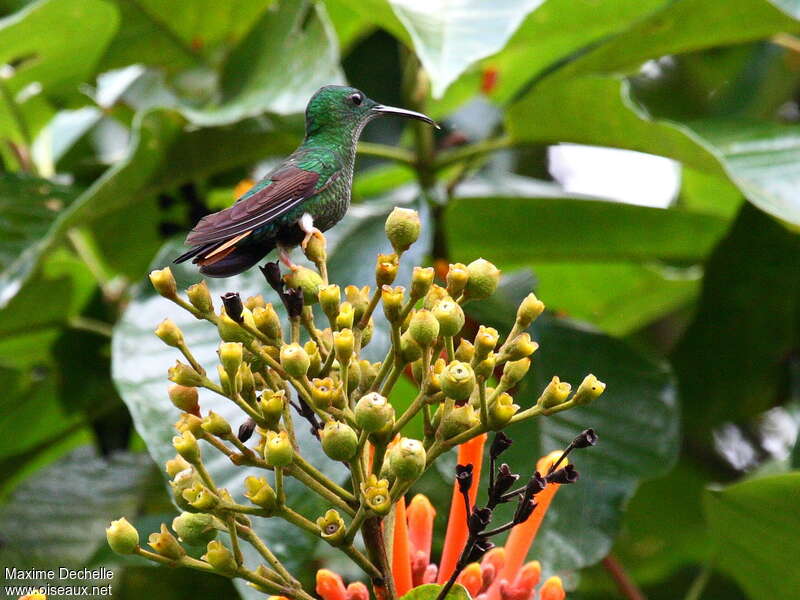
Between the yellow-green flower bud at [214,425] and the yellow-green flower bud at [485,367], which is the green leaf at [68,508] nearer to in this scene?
the yellow-green flower bud at [214,425]

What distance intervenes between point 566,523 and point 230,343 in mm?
858

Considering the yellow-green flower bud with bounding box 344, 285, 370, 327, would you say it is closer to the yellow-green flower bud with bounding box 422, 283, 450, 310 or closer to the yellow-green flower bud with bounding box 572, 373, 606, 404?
the yellow-green flower bud with bounding box 422, 283, 450, 310

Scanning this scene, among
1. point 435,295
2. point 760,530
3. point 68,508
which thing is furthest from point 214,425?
point 68,508

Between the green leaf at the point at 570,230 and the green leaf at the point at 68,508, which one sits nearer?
the green leaf at the point at 68,508

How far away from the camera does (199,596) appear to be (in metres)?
2.15

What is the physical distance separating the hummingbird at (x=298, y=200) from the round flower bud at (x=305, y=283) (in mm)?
27

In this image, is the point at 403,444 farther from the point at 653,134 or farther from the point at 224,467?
the point at 653,134

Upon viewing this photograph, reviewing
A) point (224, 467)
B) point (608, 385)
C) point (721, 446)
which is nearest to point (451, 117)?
point (721, 446)

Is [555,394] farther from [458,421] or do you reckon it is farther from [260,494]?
[260,494]

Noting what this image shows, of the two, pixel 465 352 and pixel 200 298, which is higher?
pixel 200 298

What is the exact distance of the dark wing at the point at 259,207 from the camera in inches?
34.6

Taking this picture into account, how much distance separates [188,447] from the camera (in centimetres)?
96

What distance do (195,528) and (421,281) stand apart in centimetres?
30

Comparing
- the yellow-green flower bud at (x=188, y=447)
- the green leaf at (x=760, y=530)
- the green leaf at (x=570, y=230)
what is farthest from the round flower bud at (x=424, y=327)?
the green leaf at (x=570, y=230)
